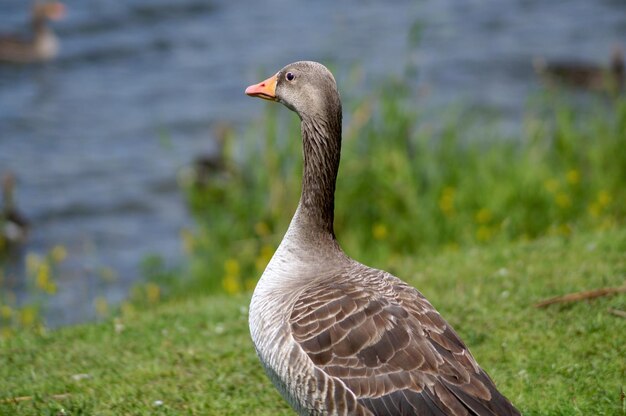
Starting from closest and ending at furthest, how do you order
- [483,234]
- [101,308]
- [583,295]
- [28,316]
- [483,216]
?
[583,295], [28,316], [101,308], [483,234], [483,216]

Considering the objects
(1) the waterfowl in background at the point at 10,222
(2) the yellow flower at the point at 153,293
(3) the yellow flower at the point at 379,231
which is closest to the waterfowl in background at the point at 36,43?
(1) the waterfowl in background at the point at 10,222

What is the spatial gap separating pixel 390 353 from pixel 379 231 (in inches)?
215

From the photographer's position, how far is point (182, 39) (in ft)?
60.5

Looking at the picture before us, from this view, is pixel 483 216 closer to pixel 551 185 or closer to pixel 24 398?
pixel 551 185

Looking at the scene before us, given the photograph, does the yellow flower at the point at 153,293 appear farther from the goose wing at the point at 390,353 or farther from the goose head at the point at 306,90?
the goose wing at the point at 390,353

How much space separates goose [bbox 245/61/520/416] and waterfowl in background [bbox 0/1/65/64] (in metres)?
13.3

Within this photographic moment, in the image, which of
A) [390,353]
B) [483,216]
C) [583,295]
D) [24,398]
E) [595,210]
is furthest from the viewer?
[595,210]

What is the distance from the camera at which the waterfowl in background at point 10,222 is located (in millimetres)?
11625

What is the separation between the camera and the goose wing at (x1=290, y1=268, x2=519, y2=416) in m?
4.30

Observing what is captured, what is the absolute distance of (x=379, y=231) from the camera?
32.4 feet

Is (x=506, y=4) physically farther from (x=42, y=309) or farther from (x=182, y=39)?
(x=42, y=309)

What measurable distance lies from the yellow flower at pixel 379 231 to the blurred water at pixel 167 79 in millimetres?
1882

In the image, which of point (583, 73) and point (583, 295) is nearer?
point (583, 295)

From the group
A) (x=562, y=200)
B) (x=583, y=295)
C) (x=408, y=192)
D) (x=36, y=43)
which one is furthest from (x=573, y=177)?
(x=36, y=43)
